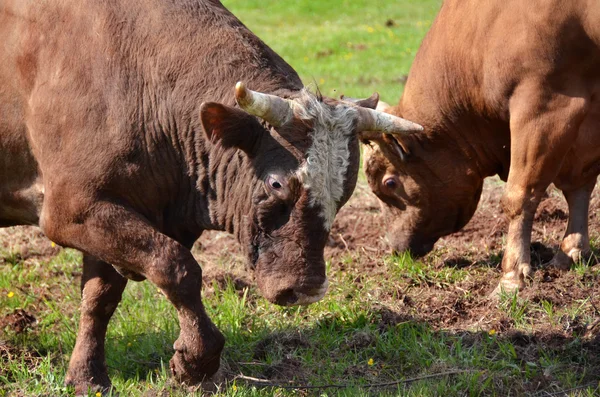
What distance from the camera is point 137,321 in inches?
248

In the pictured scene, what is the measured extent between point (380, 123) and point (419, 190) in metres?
2.28

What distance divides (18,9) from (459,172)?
3.59m

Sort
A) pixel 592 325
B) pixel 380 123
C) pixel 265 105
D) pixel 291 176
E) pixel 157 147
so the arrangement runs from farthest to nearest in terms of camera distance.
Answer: pixel 592 325
pixel 380 123
pixel 157 147
pixel 291 176
pixel 265 105

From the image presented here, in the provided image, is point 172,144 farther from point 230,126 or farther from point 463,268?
point 463,268

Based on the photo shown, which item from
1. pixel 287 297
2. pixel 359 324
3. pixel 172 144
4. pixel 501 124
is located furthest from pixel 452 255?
pixel 172 144

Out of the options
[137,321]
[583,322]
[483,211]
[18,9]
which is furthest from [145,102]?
[483,211]

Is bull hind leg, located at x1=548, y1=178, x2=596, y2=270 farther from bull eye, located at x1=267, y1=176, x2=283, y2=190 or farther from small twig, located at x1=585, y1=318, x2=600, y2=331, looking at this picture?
bull eye, located at x1=267, y1=176, x2=283, y2=190

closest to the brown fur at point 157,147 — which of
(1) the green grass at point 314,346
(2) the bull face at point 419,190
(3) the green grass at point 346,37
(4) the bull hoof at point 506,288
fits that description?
(1) the green grass at point 314,346

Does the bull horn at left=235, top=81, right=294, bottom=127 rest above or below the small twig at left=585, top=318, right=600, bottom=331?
above

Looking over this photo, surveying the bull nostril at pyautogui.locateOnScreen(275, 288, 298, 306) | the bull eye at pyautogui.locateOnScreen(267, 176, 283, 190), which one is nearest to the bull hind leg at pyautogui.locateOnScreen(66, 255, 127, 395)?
the bull nostril at pyautogui.locateOnScreen(275, 288, 298, 306)

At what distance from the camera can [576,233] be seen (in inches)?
276

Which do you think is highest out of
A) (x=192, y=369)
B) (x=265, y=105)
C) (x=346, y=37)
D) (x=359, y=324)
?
(x=265, y=105)

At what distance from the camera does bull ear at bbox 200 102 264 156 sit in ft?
15.9

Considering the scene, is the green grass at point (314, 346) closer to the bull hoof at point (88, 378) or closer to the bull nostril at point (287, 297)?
the bull hoof at point (88, 378)
